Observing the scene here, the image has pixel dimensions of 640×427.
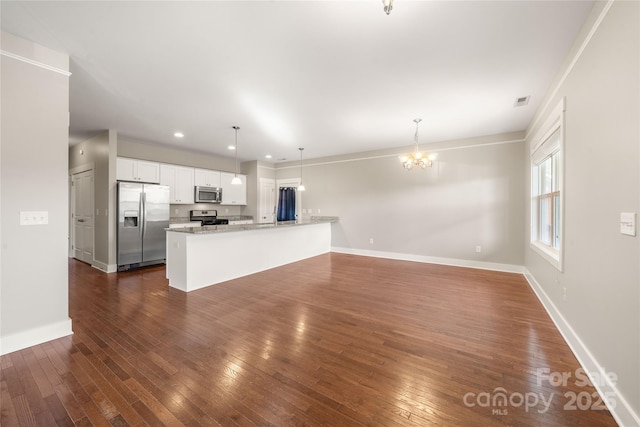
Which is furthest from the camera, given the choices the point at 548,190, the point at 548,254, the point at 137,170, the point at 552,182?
the point at 137,170

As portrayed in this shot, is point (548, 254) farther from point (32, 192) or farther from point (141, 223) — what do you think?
point (141, 223)

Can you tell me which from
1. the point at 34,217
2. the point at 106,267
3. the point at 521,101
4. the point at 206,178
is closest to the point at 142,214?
the point at 106,267

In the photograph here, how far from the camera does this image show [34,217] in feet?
7.37

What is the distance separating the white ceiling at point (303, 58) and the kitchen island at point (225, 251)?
188 cm

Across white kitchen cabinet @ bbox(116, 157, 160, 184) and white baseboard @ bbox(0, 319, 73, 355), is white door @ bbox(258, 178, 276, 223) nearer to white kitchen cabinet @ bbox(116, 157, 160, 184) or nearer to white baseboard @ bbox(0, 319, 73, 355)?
white kitchen cabinet @ bbox(116, 157, 160, 184)

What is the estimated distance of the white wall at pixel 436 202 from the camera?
484 cm

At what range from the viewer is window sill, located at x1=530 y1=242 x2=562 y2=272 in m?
2.64

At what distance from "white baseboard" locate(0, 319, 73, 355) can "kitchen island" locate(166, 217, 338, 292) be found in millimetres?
1330

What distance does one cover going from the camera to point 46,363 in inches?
77.0

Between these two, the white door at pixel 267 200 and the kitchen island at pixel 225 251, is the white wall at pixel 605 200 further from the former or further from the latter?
the white door at pixel 267 200

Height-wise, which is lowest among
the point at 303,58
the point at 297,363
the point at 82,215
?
the point at 297,363

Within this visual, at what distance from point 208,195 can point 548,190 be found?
6.93m

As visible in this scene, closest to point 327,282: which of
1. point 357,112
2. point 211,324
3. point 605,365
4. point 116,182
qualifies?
point 211,324

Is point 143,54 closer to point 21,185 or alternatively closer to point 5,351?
point 21,185
